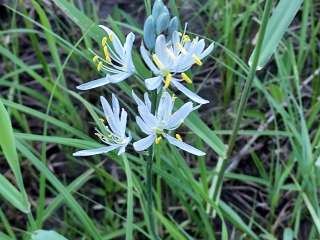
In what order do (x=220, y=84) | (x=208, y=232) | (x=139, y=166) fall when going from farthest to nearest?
(x=220, y=84) → (x=139, y=166) → (x=208, y=232)

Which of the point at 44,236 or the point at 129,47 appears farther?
the point at 44,236

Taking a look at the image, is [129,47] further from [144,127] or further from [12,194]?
[12,194]

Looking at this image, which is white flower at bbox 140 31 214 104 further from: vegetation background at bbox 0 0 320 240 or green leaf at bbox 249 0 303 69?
vegetation background at bbox 0 0 320 240

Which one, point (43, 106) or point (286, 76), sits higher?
point (286, 76)

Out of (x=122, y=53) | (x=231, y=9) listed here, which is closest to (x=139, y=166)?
(x=231, y=9)

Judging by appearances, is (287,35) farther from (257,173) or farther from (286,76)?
(257,173)

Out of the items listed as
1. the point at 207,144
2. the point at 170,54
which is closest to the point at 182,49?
the point at 170,54

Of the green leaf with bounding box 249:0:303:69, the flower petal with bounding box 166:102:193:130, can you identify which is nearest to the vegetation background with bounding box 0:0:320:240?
the green leaf with bounding box 249:0:303:69
